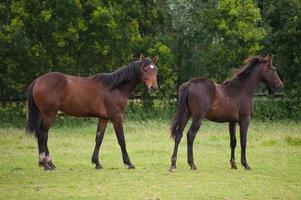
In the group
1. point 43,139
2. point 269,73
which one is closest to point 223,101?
point 269,73

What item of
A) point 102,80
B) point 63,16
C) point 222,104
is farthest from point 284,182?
point 63,16

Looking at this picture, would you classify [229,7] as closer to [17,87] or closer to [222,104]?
[17,87]

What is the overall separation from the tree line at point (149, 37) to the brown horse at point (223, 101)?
38.7 feet

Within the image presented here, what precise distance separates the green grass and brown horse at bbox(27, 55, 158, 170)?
2.54 ft

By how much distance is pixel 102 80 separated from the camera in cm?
1480

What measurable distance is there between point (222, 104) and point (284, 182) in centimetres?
281

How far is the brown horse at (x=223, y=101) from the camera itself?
1402 cm

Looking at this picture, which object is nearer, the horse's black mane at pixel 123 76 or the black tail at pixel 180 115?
the black tail at pixel 180 115

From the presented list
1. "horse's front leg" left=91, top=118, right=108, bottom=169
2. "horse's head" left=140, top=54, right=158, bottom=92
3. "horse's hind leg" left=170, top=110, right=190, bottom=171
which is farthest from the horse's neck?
"horse's hind leg" left=170, top=110, right=190, bottom=171

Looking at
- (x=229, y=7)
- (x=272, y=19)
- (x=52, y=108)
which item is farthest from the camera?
(x=272, y=19)

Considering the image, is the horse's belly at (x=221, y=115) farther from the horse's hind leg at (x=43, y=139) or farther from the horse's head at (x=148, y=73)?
the horse's hind leg at (x=43, y=139)

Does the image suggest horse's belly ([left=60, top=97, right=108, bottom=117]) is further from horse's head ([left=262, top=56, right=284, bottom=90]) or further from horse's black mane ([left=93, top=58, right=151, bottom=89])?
horse's head ([left=262, top=56, right=284, bottom=90])

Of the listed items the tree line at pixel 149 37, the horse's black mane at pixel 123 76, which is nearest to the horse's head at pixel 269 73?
the horse's black mane at pixel 123 76

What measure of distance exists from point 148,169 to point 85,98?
2172mm
